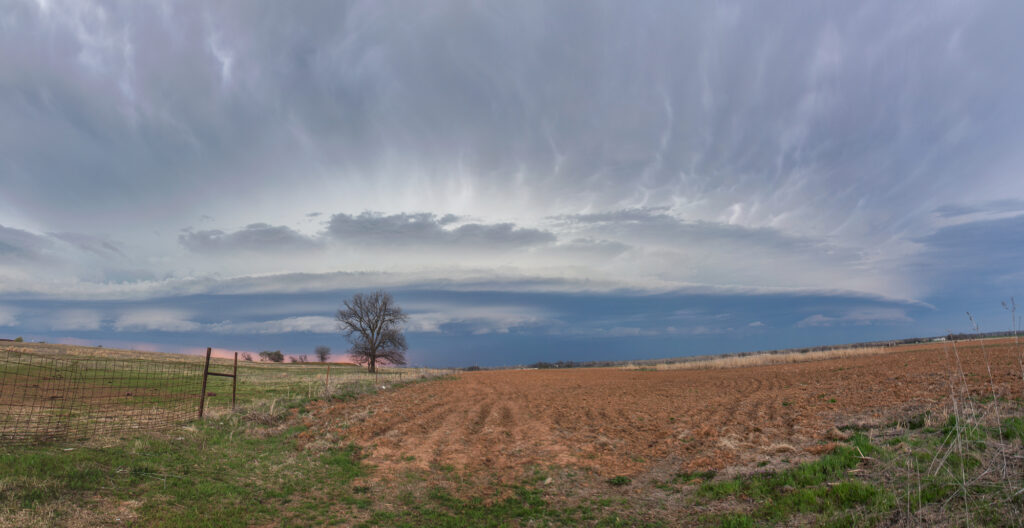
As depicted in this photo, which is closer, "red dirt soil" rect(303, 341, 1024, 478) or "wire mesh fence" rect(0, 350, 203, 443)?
"red dirt soil" rect(303, 341, 1024, 478)

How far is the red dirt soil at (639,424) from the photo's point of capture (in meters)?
11.3

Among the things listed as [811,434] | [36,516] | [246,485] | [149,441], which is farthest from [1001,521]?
[149,441]

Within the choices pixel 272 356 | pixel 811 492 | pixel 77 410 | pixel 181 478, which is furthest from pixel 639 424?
pixel 272 356

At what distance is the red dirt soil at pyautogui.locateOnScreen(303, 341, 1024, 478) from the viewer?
11.3 metres

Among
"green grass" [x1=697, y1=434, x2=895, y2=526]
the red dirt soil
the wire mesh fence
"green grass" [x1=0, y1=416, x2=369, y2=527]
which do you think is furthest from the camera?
the wire mesh fence

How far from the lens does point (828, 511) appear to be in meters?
6.59

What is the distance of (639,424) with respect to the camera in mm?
15820

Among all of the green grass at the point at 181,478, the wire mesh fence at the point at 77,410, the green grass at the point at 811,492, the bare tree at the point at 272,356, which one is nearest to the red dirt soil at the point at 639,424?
the green grass at the point at 811,492

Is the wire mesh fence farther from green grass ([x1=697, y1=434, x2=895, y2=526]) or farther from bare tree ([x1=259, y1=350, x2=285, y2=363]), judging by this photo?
bare tree ([x1=259, y1=350, x2=285, y2=363])

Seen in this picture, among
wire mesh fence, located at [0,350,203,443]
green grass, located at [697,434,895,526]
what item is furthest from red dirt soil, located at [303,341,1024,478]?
wire mesh fence, located at [0,350,203,443]

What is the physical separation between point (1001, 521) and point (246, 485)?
1185 centimetres

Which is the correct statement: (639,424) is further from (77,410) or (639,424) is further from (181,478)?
(77,410)

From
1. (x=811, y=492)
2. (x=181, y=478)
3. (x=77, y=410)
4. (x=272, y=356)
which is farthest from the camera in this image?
(x=272, y=356)

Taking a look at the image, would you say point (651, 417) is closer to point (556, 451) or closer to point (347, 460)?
point (556, 451)
